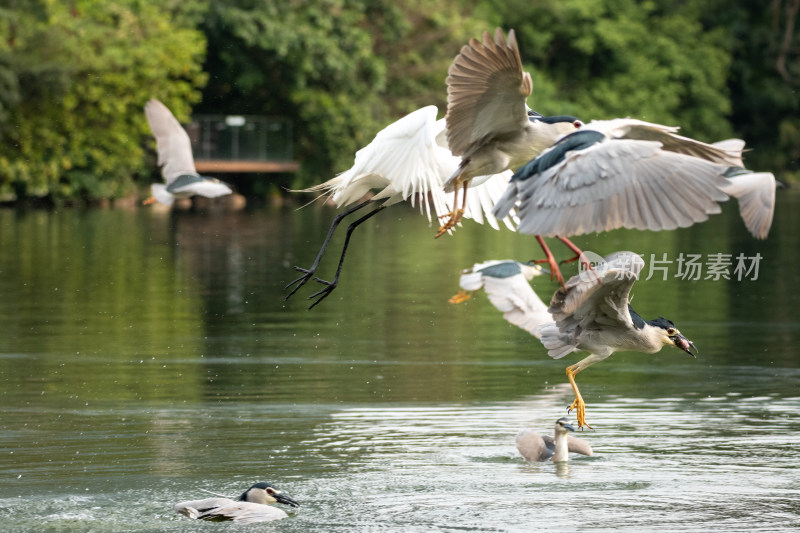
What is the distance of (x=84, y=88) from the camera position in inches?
1412

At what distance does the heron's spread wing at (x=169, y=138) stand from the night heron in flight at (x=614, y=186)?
5804 millimetres

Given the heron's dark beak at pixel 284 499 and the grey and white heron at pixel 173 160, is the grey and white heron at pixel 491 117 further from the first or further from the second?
the grey and white heron at pixel 173 160

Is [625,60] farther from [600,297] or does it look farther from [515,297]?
[600,297]

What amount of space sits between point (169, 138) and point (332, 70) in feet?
90.3

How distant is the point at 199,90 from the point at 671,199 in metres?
36.4

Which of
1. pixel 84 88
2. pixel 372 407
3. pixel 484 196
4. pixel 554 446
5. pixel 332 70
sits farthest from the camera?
pixel 332 70

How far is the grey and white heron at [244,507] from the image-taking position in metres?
7.46

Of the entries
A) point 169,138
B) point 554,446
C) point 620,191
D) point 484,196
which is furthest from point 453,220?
point 169,138

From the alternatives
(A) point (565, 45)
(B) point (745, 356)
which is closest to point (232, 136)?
(A) point (565, 45)

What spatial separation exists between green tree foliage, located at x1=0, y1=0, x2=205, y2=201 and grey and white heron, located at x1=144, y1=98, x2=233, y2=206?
22.2 metres

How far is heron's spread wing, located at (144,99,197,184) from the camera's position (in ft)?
40.0

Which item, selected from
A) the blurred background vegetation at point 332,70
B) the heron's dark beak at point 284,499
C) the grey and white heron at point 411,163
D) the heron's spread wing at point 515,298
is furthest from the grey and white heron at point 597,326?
the blurred background vegetation at point 332,70

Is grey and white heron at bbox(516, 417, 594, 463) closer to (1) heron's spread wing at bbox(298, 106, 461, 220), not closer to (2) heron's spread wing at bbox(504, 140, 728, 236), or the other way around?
(1) heron's spread wing at bbox(298, 106, 461, 220)

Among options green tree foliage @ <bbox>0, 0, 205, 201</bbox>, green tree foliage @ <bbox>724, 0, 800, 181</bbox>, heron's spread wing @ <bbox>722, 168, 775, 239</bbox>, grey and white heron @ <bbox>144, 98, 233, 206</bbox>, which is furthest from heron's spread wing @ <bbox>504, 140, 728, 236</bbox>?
green tree foliage @ <bbox>724, 0, 800, 181</bbox>
